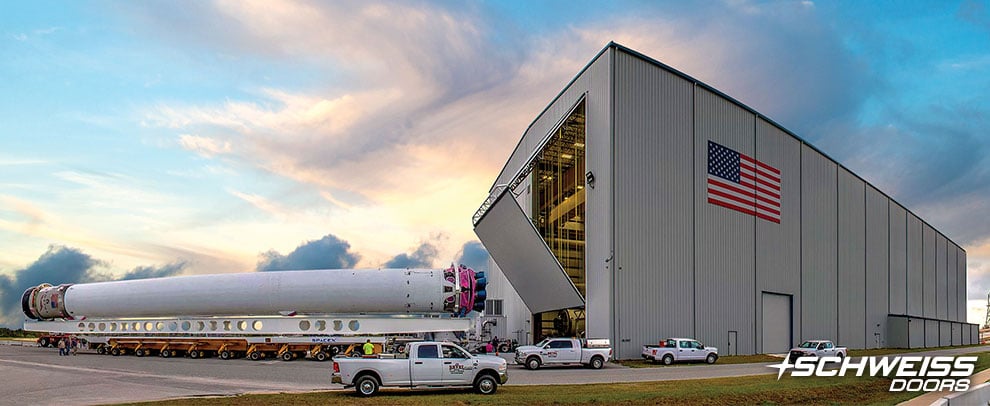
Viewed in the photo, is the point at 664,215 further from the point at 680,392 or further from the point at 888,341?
the point at 888,341

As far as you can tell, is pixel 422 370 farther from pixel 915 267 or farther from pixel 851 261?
pixel 915 267

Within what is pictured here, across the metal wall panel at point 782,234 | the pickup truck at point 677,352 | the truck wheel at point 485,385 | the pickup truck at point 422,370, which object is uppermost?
the metal wall panel at point 782,234

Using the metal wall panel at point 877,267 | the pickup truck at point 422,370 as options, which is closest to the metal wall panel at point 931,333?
the metal wall panel at point 877,267

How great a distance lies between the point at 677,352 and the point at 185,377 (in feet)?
78.6

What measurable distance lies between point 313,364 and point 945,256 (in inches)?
3498

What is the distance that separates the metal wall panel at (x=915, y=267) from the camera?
80.4m

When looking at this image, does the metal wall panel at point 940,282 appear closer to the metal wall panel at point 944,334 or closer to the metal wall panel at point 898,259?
the metal wall panel at point 944,334

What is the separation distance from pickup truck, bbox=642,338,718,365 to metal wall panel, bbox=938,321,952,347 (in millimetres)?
56193

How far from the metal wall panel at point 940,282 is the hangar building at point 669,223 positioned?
3258 centimetres

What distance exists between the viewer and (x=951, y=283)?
98500 mm

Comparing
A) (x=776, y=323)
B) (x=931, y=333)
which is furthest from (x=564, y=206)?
(x=931, y=333)

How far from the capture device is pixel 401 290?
41875 mm

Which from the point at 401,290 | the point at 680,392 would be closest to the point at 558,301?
the point at 401,290

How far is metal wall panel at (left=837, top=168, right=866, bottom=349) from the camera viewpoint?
63094 millimetres
